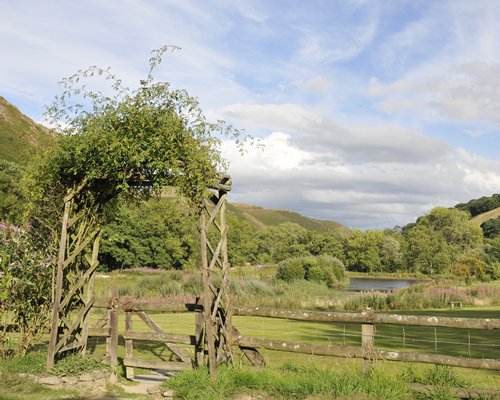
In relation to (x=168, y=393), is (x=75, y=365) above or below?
above

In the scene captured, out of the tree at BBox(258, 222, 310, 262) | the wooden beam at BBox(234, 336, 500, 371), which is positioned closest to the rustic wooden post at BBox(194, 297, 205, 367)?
the wooden beam at BBox(234, 336, 500, 371)

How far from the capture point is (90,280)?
10461 mm

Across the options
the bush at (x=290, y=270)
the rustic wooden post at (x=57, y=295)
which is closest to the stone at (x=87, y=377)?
the rustic wooden post at (x=57, y=295)

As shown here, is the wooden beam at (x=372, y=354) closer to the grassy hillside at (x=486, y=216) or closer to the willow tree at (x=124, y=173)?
the willow tree at (x=124, y=173)

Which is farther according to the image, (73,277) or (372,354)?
(73,277)

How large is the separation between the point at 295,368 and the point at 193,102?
18.3 feet

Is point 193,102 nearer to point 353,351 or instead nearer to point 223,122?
point 223,122

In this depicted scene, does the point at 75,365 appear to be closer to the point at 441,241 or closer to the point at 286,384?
the point at 286,384

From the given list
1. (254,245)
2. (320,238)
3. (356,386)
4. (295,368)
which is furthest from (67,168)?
(320,238)

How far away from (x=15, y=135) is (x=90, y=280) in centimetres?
11834

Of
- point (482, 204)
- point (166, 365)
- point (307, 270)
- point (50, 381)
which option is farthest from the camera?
point (482, 204)

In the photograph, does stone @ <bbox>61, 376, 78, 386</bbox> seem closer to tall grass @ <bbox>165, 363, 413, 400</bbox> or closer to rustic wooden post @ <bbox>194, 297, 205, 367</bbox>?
tall grass @ <bbox>165, 363, 413, 400</bbox>

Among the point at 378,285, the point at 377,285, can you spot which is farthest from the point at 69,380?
the point at 378,285

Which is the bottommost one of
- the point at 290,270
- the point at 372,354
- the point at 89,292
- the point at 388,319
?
the point at 290,270
